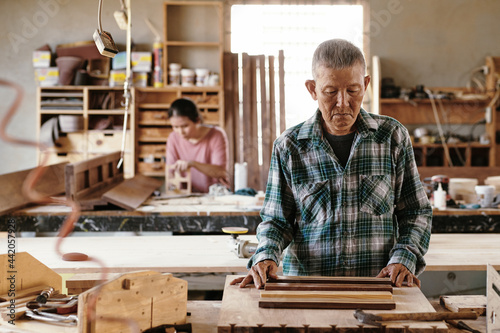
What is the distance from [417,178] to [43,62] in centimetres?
647

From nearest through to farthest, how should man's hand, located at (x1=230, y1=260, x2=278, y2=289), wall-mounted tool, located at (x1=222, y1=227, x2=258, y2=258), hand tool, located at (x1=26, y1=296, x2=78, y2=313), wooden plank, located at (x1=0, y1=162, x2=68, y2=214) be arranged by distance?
hand tool, located at (x1=26, y1=296, x2=78, y2=313), man's hand, located at (x1=230, y1=260, x2=278, y2=289), wall-mounted tool, located at (x1=222, y1=227, x2=258, y2=258), wooden plank, located at (x1=0, y1=162, x2=68, y2=214)

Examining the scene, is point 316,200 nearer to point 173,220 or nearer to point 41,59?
point 173,220

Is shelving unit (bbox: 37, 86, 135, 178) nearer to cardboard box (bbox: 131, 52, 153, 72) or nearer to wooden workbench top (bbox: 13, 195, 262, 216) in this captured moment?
cardboard box (bbox: 131, 52, 153, 72)

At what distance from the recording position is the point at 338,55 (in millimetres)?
1729

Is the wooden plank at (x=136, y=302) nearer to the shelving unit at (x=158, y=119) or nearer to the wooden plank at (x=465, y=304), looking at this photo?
the wooden plank at (x=465, y=304)

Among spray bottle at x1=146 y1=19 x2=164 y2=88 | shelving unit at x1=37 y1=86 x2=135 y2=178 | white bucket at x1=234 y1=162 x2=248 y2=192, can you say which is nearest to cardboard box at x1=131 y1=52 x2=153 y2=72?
spray bottle at x1=146 y1=19 x2=164 y2=88

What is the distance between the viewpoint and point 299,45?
7551 mm

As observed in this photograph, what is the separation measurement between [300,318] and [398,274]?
1.60 feet

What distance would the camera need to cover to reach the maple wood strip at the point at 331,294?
59.1 inches

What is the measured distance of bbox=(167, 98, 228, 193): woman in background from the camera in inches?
193

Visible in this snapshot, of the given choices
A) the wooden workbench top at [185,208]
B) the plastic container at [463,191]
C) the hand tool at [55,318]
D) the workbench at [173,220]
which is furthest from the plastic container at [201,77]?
the hand tool at [55,318]

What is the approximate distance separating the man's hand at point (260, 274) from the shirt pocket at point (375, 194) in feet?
1.33

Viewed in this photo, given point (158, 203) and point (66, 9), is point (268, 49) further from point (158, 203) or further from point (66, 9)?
point (158, 203)

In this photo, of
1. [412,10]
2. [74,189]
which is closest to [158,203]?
[74,189]
